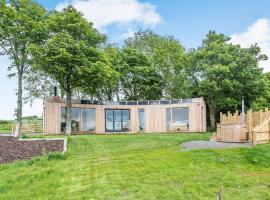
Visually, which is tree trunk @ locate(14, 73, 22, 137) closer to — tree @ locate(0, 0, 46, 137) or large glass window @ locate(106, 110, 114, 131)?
tree @ locate(0, 0, 46, 137)

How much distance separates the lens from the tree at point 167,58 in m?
29.7

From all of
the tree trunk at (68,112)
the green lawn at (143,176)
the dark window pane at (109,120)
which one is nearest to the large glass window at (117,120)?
the dark window pane at (109,120)

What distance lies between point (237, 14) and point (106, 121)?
14.6m

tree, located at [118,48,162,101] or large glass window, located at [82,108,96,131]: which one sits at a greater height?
tree, located at [118,48,162,101]

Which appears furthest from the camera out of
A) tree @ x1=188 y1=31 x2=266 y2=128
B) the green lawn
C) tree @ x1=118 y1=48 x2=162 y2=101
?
tree @ x1=118 y1=48 x2=162 y2=101

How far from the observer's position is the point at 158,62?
1307 inches

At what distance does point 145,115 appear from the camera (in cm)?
2838

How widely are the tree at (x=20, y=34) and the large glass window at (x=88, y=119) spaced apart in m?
5.64

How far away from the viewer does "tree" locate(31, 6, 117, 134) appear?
22750 millimetres

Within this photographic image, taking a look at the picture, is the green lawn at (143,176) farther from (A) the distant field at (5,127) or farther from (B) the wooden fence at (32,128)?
(A) the distant field at (5,127)

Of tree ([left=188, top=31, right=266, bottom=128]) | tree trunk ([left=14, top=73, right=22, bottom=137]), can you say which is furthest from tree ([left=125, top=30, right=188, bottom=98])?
tree trunk ([left=14, top=73, right=22, bottom=137])

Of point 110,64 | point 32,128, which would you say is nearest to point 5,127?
point 32,128

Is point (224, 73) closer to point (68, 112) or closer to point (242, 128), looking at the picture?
point (242, 128)

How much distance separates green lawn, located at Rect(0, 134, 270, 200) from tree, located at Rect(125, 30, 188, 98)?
17.4 meters
